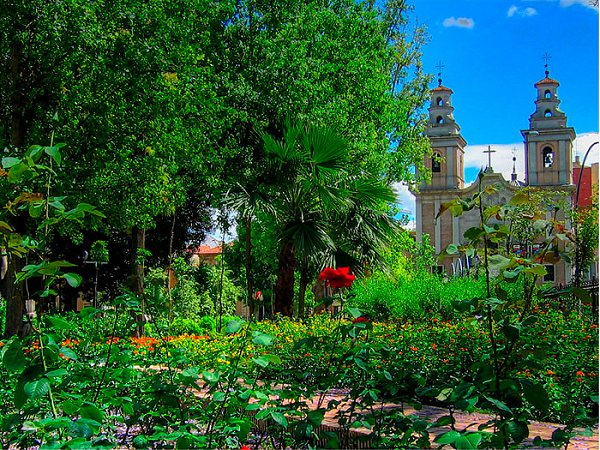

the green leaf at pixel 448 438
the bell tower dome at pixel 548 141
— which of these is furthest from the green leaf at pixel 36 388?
the bell tower dome at pixel 548 141

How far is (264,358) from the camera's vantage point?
227 centimetres

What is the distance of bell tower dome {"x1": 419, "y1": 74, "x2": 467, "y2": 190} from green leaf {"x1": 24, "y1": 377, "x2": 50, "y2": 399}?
34.2m

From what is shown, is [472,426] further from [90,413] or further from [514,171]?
[514,171]

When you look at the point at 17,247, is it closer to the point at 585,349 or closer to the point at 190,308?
the point at 585,349

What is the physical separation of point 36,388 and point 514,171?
125 feet

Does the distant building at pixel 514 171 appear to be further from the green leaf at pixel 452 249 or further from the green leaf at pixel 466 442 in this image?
the green leaf at pixel 466 442

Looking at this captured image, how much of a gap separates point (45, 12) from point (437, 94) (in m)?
23.6

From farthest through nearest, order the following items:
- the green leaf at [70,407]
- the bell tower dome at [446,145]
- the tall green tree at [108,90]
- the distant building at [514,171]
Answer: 1. the bell tower dome at [446,145]
2. the distant building at [514,171]
3. the tall green tree at [108,90]
4. the green leaf at [70,407]

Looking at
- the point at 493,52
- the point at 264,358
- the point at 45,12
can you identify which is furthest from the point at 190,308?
the point at 264,358

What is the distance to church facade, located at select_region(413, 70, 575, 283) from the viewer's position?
25625 mm

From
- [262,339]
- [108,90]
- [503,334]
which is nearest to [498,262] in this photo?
[503,334]

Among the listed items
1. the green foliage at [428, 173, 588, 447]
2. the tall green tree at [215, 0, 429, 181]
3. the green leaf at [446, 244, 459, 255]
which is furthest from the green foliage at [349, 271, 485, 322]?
the green leaf at [446, 244, 459, 255]

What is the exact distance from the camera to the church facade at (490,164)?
84.1 ft

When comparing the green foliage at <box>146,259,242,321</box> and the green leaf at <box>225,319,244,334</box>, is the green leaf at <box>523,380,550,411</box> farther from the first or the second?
the green foliage at <box>146,259,242,321</box>
